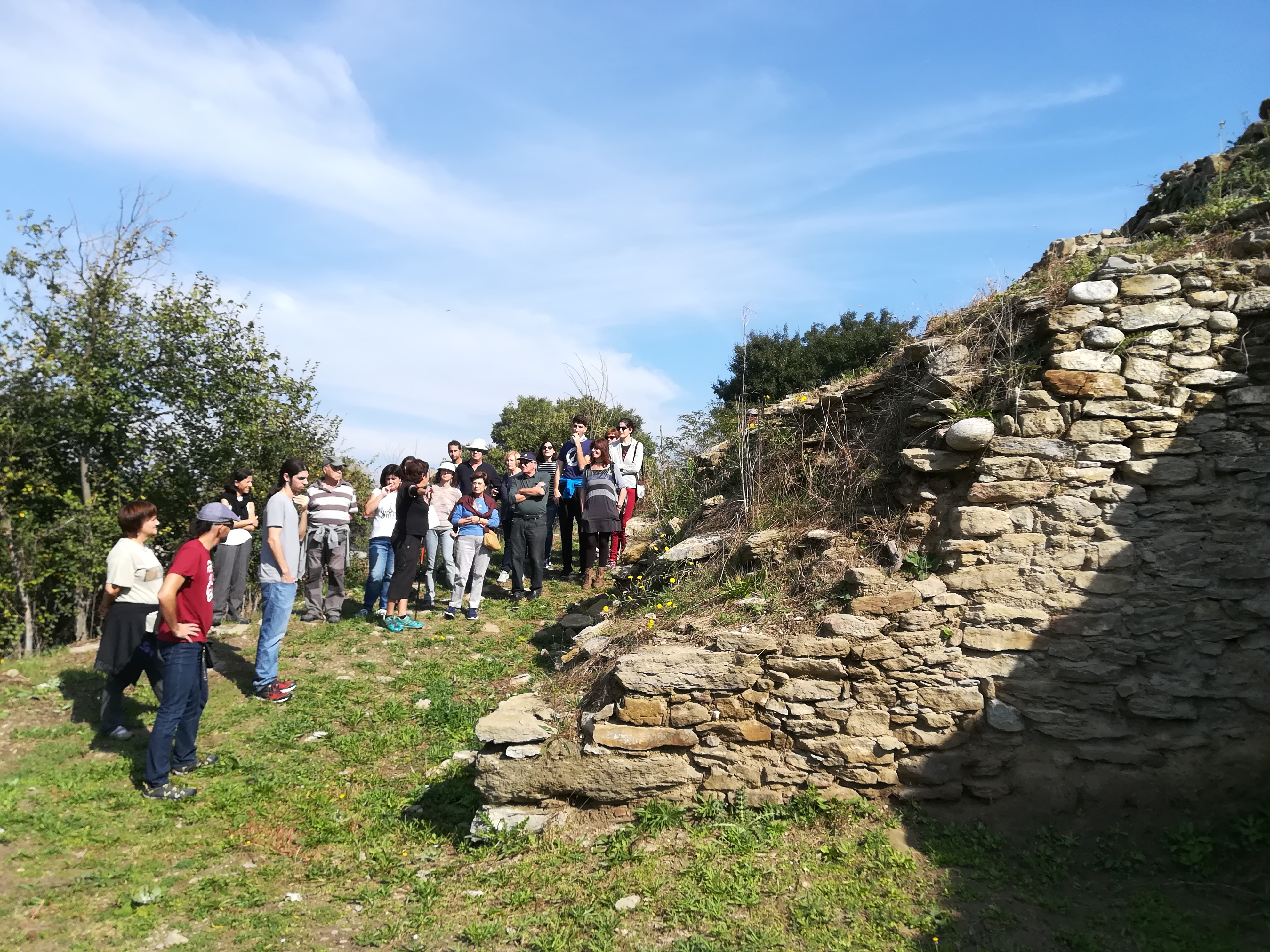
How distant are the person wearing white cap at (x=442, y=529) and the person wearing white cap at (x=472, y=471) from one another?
19 cm

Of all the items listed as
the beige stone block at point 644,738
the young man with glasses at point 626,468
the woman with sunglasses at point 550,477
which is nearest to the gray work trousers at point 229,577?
the woman with sunglasses at point 550,477

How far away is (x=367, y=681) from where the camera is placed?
24.4 feet

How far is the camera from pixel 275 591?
22.8ft

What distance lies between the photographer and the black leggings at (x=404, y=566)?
8727 millimetres

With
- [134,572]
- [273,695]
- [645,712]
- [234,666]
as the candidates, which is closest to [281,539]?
[134,572]

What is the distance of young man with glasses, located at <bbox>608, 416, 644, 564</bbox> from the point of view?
33.7ft

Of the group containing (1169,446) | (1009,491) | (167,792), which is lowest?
(167,792)

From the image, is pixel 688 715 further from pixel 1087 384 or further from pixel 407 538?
pixel 407 538

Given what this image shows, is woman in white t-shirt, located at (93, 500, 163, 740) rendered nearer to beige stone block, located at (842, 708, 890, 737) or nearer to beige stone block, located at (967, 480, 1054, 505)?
beige stone block, located at (842, 708, 890, 737)

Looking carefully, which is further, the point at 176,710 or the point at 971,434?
the point at 176,710

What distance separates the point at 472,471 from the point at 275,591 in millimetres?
3375

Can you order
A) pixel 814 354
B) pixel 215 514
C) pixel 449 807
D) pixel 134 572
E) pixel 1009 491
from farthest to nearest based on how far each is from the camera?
pixel 814 354 < pixel 134 572 < pixel 215 514 < pixel 449 807 < pixel 1009 491

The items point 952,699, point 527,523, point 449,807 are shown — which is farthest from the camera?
point 527,523

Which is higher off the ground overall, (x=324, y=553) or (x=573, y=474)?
(x=573, y=474)
